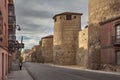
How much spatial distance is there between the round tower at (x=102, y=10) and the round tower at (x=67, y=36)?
89.7 feet

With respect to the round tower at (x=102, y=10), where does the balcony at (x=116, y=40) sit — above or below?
below

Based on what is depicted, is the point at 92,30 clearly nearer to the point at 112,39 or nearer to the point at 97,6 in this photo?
the point at 97,6

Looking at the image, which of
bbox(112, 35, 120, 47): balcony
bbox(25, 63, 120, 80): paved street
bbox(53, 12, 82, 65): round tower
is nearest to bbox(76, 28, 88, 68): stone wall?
bbox(53, 12, 82, 65): round tower

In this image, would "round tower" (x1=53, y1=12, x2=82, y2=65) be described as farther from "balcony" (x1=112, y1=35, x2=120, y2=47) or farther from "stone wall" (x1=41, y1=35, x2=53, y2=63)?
"balcony" (x1=112, y1=35, x2=120, y2=47)

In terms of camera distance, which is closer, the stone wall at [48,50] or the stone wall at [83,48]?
the stone wall at [83,48]

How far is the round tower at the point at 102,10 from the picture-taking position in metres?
42.2

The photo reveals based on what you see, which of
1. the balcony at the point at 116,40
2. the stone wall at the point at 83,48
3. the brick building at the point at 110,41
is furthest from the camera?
the stone wall at the point at 83,48

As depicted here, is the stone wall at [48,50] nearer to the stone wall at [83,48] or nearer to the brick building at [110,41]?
the stone wall at [83,48]

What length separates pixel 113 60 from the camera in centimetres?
4066

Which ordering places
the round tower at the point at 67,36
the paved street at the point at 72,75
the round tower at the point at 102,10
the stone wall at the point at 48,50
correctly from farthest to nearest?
the stone wall at the point at 48,50, the round tower at the point at 67,36, the round tower at the point at 102,10, the paved street at the point at 72,75

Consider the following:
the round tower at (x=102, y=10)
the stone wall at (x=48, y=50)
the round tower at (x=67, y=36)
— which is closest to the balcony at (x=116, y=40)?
the round tower at (x=102, y=10)

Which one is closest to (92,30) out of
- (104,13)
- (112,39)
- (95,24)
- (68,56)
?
(95,24)

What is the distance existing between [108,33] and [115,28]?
2.10m

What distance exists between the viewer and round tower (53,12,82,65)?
7806cm
